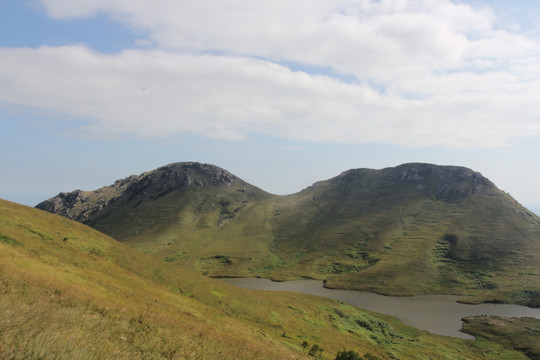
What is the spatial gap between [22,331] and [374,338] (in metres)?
74.2

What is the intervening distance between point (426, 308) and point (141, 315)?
12145cm

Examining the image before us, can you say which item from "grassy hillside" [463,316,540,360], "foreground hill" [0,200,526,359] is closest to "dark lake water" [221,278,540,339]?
"grassy hillside" [463,316,540,360]

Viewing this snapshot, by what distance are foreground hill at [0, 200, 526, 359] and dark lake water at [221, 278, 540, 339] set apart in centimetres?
1125

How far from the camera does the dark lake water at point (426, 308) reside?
3903 inches

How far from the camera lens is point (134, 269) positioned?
55.2m

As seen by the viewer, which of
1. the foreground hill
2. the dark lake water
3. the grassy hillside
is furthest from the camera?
the dark lake water

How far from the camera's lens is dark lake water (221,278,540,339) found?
99.1 metres

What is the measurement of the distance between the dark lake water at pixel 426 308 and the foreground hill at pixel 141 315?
11248 millimetres

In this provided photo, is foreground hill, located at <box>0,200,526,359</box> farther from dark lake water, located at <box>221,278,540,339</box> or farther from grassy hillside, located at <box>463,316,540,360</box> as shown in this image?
dark lake water, located at <box>221,278,540,339</box>

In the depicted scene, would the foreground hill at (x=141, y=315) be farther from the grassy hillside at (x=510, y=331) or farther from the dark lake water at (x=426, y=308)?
the dark lake water at (x=426, y=308)

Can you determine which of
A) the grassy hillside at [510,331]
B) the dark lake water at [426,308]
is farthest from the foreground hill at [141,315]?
the dark lake water at [426,308]

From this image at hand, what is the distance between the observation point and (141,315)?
25297 millimetres

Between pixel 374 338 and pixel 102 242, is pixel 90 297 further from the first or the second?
pixel 374 338

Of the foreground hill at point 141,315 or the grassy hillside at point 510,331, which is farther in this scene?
the grassy hillside at point 510,331
